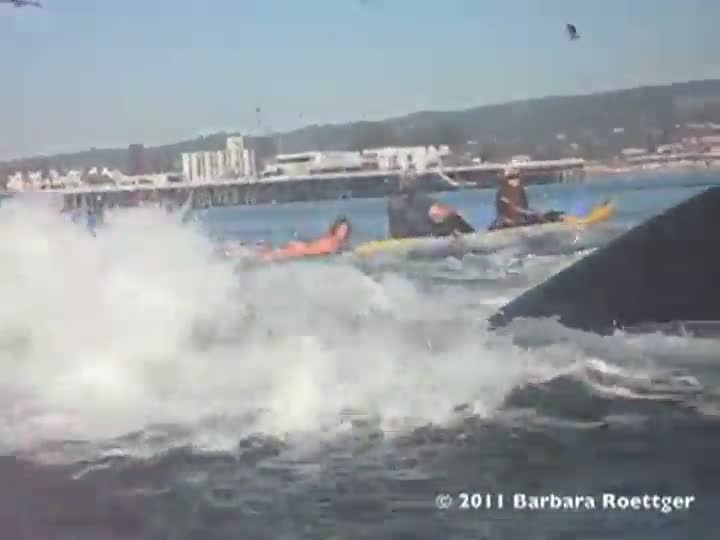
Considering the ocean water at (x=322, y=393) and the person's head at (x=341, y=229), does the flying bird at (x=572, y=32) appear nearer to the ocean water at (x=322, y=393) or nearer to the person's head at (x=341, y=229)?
the ocean water at (x=322, y=393)

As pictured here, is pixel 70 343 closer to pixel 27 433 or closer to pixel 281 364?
pixel 27 433

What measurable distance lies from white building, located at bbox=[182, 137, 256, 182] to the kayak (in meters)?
0.28

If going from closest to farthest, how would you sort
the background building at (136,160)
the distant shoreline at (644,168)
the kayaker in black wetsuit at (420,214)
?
1. the distant shoreline at (644,168)
2. the kayaker in black wetsuit at (420,214)
3. the background building at (136,160)

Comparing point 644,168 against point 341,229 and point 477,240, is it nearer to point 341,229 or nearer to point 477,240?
point 477,240

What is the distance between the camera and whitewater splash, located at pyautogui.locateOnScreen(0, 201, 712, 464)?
6.34 ft

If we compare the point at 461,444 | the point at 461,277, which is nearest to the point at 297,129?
the point at 461,277

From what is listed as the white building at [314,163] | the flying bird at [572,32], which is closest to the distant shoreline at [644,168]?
the flying bird at [572,32]

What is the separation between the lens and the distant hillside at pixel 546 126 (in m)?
1.89

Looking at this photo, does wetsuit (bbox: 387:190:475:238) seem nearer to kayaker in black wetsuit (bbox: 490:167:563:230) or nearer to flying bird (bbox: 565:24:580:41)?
kayaker in black wetsuit (bbox: 490:167:563:230)

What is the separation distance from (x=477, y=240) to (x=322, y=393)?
42 centimetres

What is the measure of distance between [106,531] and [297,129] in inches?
34.4

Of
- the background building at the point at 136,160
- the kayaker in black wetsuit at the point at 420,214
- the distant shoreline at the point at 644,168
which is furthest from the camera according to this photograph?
the background building at the point at 136,160

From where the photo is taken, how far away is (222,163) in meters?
2.03

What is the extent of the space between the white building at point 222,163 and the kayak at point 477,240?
280 millimetres
